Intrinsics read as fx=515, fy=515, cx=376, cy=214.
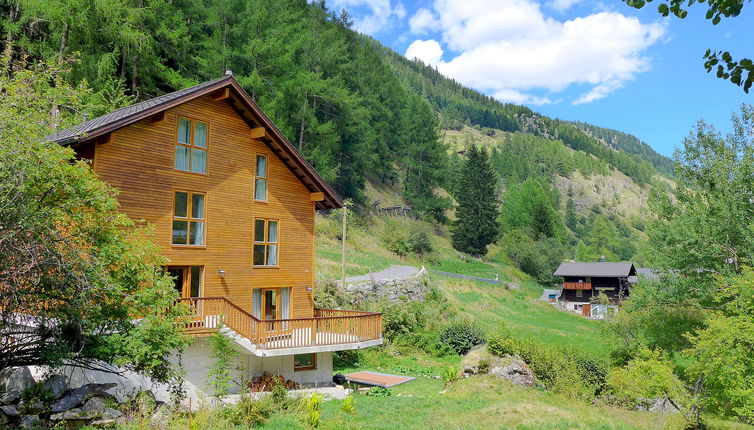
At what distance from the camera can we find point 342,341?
19562 mm

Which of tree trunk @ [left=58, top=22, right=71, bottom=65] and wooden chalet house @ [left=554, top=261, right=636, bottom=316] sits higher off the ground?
tree trunk @ [left=58, top=22, right=71, bottom=65]

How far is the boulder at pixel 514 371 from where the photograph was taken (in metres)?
21.5

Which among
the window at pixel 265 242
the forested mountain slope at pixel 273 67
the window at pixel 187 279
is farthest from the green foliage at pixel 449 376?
the forested mountain slope at pixel 273 67

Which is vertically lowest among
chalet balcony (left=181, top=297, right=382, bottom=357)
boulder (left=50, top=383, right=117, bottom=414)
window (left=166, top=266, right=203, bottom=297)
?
boulder (left=50, top=383, right=117, bottom=414)

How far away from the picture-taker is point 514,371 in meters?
21.8

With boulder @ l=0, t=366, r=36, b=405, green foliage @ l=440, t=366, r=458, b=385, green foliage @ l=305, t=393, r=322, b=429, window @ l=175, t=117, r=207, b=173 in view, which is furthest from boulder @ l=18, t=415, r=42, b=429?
green foliage @ l=440, t=366, r=458, b=385

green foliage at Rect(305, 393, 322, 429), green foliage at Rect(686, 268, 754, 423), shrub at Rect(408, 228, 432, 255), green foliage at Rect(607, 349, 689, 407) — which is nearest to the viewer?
green foliage at Rect(305, 393, 322, 429)

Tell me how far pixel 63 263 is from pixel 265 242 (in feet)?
34.3

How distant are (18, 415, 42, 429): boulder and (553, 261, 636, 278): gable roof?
2357 inches

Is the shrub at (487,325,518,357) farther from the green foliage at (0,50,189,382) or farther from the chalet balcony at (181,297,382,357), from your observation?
the green foliage at (0,50,189,382)

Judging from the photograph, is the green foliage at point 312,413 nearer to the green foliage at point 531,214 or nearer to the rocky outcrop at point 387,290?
the rocky outcrop at point 387,290

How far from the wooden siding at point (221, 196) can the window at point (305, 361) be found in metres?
2.04

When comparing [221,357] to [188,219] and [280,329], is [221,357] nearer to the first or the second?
[280,329]

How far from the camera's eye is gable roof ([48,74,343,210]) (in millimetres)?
15748
